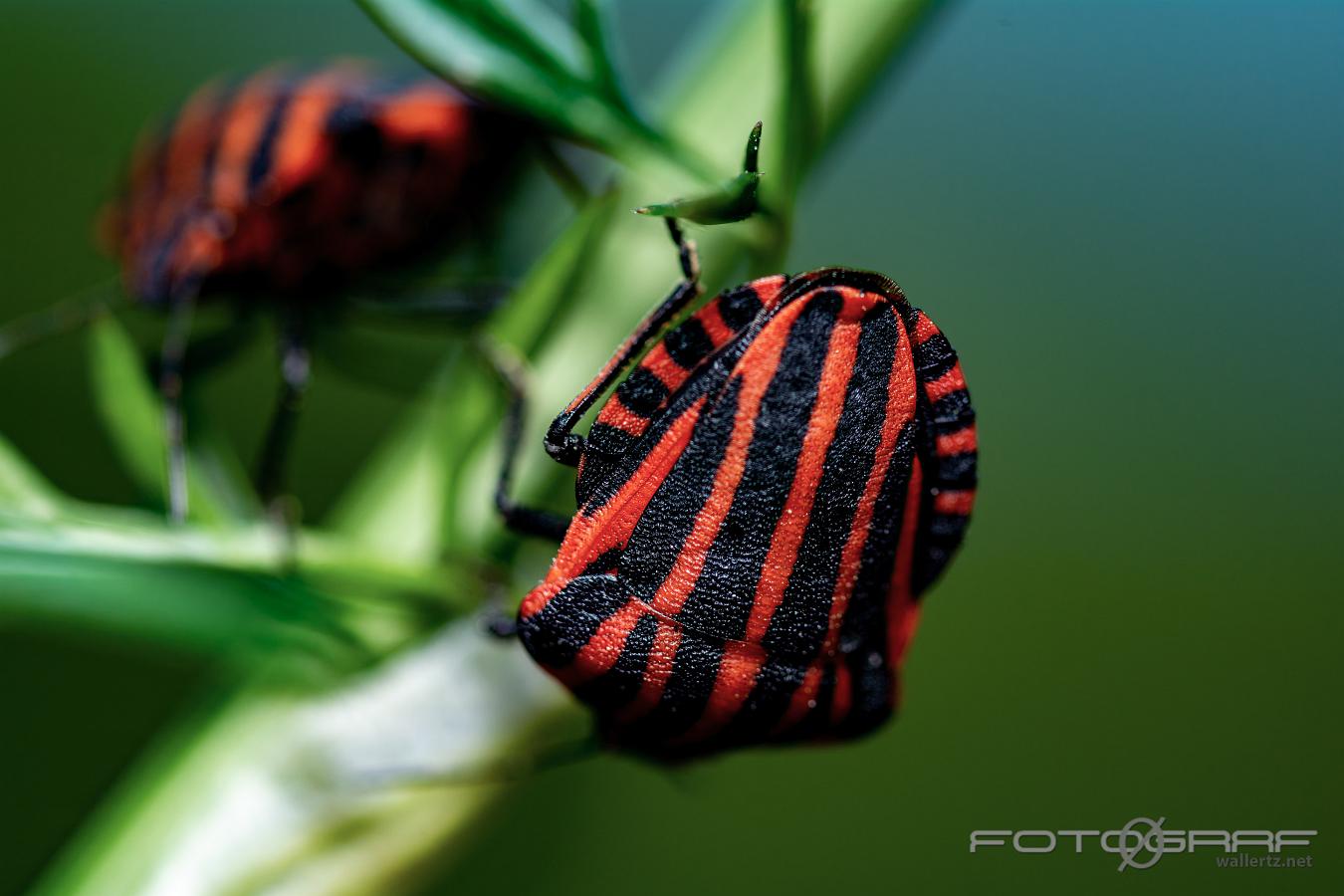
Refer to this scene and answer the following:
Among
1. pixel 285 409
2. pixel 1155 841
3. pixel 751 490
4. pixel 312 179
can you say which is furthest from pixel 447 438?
pixel 312 179

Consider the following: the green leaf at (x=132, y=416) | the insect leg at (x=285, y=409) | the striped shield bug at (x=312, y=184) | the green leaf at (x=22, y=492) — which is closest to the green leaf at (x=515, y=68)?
the green leaf at (x=132, y=416)

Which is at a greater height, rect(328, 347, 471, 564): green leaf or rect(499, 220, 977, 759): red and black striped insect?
rect(499, 220, 977, 759): red and black striped insect

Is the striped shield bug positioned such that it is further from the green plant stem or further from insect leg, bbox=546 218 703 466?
insect leg, bbox=546 218 703 466

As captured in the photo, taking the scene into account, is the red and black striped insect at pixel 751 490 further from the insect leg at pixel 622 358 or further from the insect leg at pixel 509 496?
the insect leg at pixel 509 496

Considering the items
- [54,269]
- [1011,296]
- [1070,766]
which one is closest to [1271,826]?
[1070,766]

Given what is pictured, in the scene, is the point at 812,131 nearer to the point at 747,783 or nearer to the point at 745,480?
the point at 745,480

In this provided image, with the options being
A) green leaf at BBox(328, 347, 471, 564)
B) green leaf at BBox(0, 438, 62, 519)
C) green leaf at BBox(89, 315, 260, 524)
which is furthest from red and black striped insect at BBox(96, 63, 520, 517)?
green leaf at BBox(0, 438, 62, 519)
